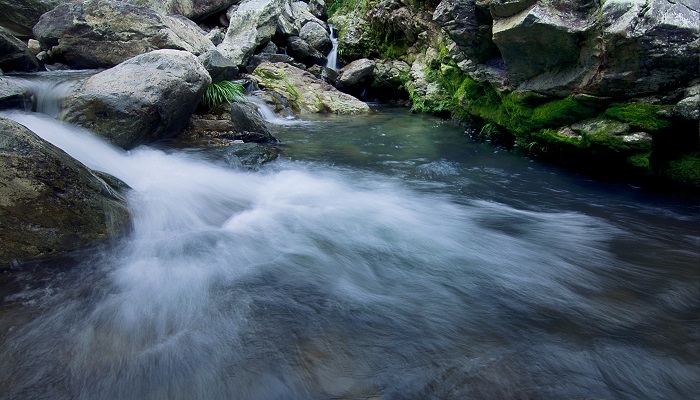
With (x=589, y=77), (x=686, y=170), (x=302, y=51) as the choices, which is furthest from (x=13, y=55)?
(x=686, y=170)

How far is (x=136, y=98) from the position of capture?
5883 millimetres

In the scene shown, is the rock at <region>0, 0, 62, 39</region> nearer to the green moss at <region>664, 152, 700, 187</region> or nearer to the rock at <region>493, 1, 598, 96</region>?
the rock at <region>493, 1, 598, 96</region>

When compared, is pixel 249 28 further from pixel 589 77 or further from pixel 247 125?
pixel 589 77

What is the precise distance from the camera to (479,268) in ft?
12.2

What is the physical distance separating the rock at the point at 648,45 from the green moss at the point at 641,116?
0.57 feet

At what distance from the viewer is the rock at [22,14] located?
1166 cm

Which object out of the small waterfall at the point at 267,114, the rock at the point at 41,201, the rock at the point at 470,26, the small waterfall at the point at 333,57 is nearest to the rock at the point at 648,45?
the rock at the point at 470,26

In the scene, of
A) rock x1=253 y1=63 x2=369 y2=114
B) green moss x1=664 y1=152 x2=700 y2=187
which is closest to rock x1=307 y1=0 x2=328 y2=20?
rock x1=253 y1=63 x2=369 y2=114

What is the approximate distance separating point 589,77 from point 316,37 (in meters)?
14.8

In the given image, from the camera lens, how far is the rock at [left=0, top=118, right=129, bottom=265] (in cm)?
303

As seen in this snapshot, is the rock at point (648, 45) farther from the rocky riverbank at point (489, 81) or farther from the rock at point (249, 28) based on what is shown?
the rock at point (249, 28)

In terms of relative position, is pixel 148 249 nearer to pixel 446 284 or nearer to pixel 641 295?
pixel 446 284

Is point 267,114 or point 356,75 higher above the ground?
point 356,75

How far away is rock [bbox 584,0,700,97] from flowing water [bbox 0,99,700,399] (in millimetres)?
1582
